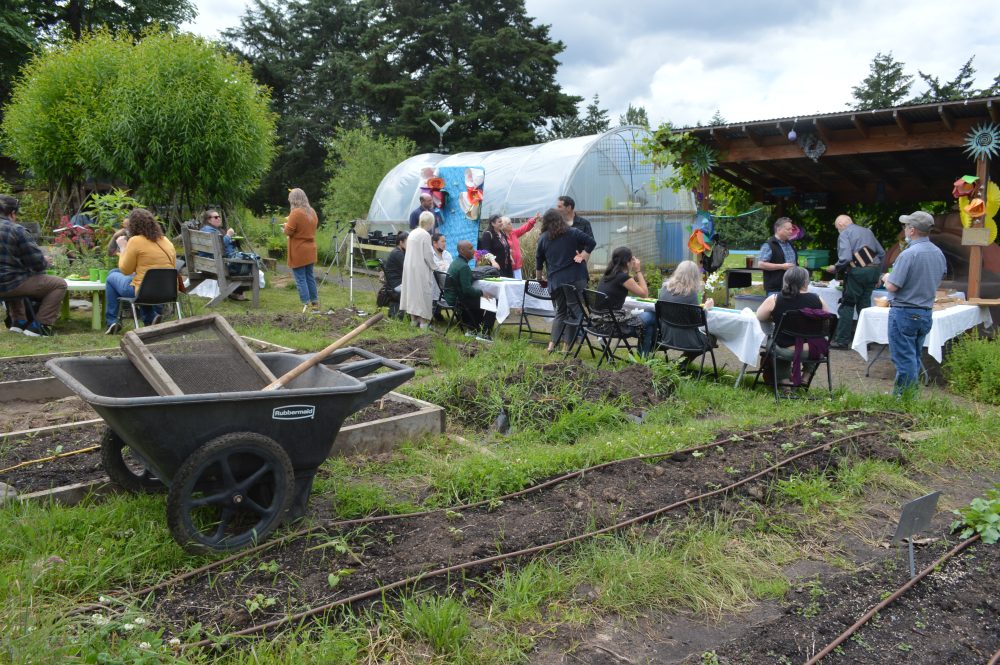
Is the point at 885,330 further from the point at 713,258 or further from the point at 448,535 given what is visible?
the point at 448,535

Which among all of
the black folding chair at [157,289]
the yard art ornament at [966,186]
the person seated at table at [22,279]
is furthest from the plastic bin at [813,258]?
the person seated at table at [22,279]

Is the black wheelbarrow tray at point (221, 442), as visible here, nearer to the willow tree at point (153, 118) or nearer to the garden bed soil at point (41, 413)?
the garden bed soil at point (41, 413)

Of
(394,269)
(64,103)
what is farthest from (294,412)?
(64,103)

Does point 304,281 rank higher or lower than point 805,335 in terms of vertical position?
higher

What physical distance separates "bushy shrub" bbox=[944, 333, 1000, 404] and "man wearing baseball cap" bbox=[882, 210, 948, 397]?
71 cm

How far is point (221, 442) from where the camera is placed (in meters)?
3.51

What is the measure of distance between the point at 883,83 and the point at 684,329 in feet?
115

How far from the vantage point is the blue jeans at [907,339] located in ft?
24.1

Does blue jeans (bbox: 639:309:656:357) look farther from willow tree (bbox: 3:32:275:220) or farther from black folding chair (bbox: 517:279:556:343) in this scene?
willow tree (bbox: 3:32:275:220)

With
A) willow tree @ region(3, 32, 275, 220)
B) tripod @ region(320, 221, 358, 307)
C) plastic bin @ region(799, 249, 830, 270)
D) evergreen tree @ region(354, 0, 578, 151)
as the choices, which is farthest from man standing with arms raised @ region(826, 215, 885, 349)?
evergreen tree @ region(354, 0, 578, 151)

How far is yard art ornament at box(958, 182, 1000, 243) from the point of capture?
9.55 metres

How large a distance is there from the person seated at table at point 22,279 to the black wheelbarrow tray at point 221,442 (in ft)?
21.0

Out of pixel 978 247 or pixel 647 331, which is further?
pixel 978 247

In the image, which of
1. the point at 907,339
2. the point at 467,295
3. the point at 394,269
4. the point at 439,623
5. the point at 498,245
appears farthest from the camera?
the point at 498,245
